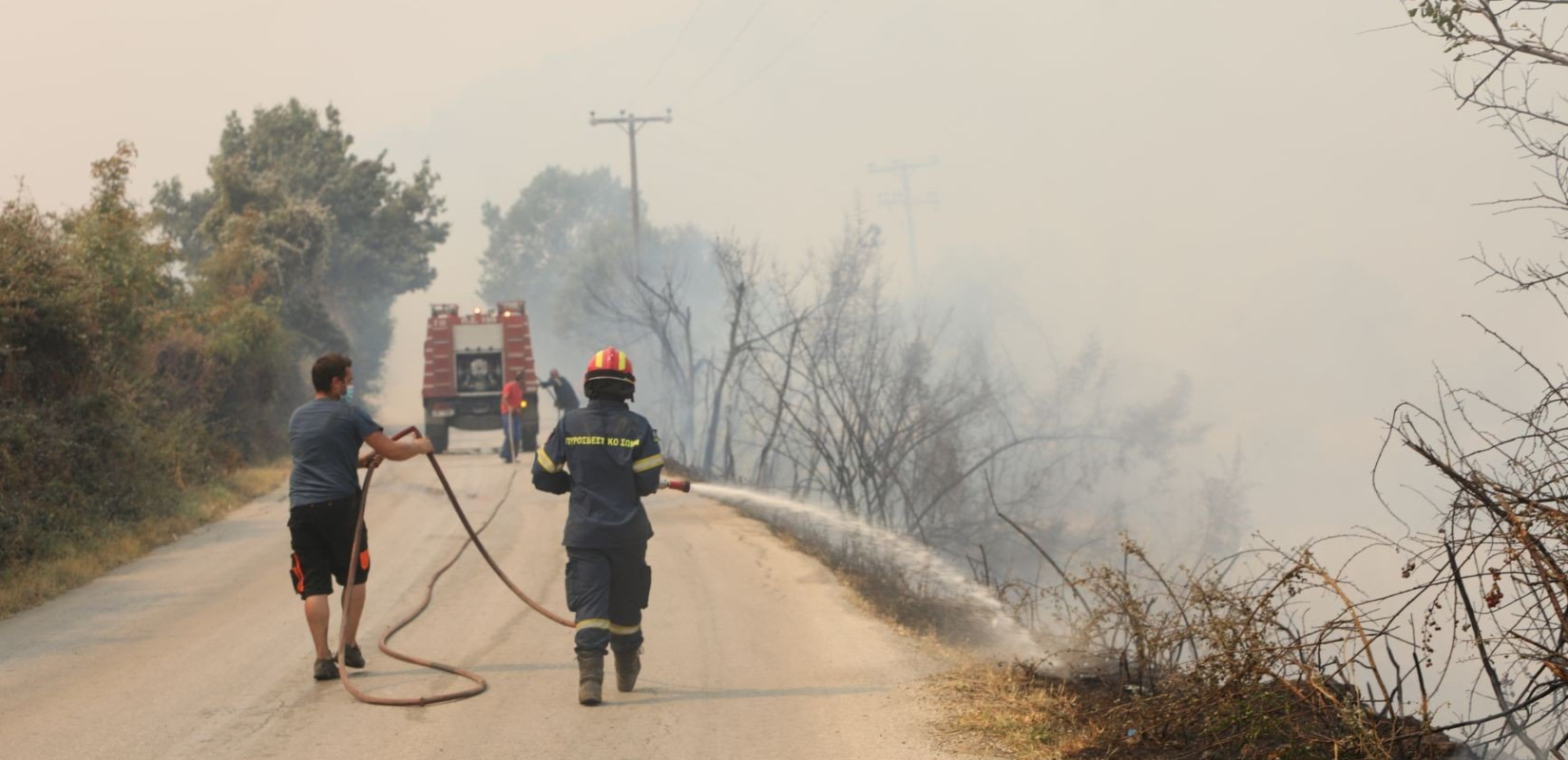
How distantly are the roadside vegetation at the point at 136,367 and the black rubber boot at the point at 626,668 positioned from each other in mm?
5809

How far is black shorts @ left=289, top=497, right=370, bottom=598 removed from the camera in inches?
293

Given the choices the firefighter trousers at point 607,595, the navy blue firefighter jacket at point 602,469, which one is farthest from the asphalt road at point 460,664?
the navy blue firefighter jacket at point 602,469

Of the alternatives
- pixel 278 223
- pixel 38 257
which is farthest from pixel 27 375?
pixel 278 223

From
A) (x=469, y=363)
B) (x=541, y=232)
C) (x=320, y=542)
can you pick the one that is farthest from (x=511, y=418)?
(x=541, y=232)

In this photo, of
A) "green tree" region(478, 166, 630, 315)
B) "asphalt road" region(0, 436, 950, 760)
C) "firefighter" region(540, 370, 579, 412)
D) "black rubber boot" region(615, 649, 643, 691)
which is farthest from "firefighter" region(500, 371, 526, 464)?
"green tree" region(478, 166, 630, 315)

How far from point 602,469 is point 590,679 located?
3.51 feet

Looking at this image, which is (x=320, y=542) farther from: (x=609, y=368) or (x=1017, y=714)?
(x=1017, y=714)

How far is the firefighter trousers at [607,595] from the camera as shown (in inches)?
272

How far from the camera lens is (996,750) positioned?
5.96 metres

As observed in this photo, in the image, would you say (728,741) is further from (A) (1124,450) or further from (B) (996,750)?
(A) (1124,450)

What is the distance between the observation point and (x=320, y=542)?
749 centimetres

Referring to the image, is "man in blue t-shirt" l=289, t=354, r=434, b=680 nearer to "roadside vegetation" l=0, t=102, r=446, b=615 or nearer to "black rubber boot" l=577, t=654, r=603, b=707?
"black rubber boot" l=577, t=654, r=603, b=707

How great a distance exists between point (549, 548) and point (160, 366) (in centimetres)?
1266

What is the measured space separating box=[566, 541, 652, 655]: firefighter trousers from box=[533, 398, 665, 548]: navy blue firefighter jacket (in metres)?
0.08
